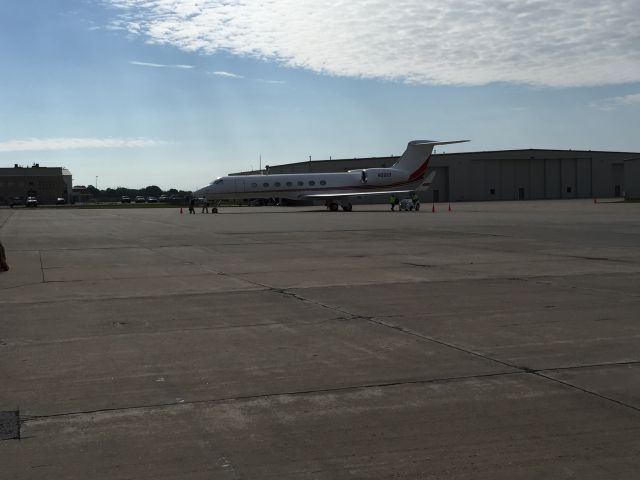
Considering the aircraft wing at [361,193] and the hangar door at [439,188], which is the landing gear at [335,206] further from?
the hangar door at [439,188]

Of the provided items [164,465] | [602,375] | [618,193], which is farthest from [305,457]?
[618,193]

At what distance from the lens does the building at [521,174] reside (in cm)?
9456

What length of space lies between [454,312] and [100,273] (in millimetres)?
8560

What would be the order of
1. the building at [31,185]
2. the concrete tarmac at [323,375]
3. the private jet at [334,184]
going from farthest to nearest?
the building at [31,185] < the private jet at [334,184] < the concrete tarmac at [323,375]

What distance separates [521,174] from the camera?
320 feet

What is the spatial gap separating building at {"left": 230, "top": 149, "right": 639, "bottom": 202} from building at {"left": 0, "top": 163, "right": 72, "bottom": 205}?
61143 millimetres

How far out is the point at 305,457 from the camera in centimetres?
463

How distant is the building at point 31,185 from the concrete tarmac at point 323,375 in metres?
127

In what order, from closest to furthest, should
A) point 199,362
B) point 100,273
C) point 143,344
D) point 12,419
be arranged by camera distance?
point 12,419
point 199,362
point 143,344
point 100,273

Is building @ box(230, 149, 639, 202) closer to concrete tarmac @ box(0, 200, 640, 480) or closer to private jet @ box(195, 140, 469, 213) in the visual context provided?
private jet @ box(195, 140, 469, 213)

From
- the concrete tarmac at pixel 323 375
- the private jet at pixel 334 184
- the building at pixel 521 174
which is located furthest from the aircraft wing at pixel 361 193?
the concrete tarmac at pixel 323 375

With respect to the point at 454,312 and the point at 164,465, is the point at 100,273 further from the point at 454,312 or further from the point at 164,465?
the point at 164,465

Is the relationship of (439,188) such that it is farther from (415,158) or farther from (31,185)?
(31,185)

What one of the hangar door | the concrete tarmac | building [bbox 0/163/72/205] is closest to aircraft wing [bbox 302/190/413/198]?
the hangar door
